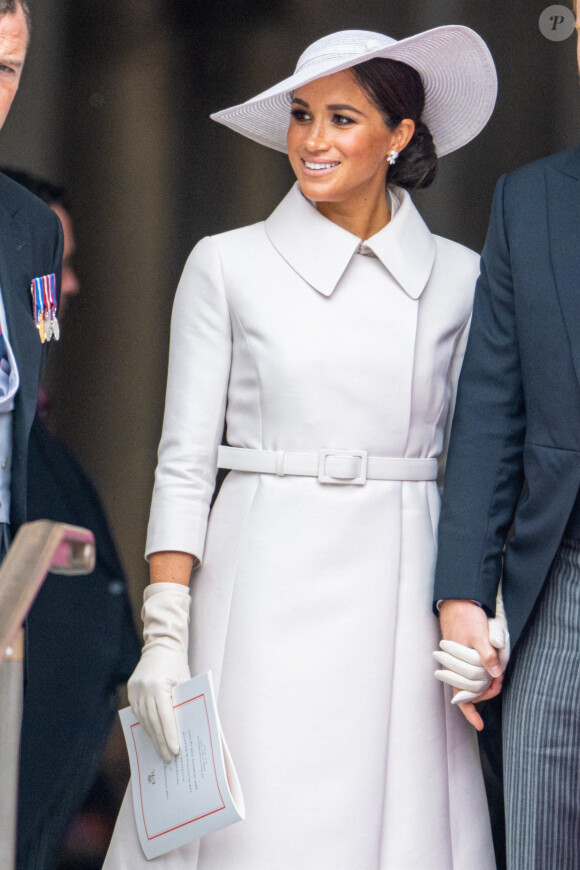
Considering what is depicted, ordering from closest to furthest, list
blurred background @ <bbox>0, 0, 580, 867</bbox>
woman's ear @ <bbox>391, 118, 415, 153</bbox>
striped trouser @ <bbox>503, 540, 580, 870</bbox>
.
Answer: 1. striped trouser @ <bbox>503, 540, 580, 870</bbox>
2. woman's ear @ <bbox>391, 118, 415, 153</bbox>
3. blurred background @ <bbox>0, 0, 580, 867</bbox>

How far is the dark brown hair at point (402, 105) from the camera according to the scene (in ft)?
9.02

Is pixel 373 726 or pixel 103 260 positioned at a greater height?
pixel 103 260

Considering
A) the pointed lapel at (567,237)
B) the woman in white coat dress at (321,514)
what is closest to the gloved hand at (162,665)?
the woman in white coat dress at (321,514)

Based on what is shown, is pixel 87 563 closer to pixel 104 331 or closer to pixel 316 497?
pixel 316 497

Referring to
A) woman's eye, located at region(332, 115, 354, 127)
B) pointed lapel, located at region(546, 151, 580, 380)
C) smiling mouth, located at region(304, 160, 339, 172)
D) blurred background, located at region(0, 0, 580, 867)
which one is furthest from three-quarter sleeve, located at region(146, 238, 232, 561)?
blurred background, located at region(0, 0, 580, 867)

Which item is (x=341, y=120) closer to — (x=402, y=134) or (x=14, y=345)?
(x=402, y=134)

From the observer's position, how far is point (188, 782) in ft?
7.91

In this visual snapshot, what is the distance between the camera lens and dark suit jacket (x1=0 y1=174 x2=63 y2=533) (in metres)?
2.51

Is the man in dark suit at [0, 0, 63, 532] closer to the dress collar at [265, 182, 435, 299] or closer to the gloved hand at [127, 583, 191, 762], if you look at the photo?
the gloved hand at [127, 583, 191, 762]

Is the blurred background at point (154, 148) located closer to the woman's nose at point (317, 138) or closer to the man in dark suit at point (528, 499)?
the woman's nose at point (317, 138)

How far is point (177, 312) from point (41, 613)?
1.10 metres

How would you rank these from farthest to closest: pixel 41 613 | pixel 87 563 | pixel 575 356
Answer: pixel 41 613, pixel 575 356, pixel 87 563

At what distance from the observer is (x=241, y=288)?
268 cm

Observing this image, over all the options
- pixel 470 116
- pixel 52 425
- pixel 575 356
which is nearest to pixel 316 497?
pixel 575 356
